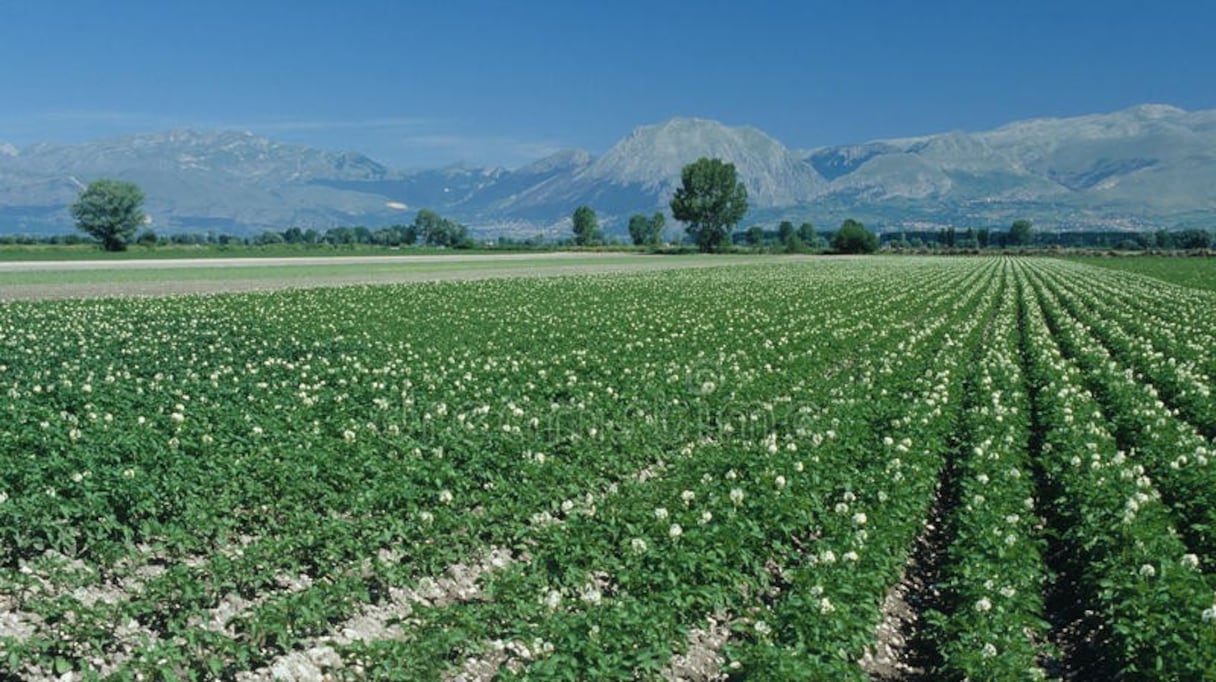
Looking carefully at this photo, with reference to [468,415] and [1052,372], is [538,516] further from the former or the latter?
[1052,372]

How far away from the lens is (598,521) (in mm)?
8781

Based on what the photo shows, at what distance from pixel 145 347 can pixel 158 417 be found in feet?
29.6

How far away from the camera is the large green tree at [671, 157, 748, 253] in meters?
148

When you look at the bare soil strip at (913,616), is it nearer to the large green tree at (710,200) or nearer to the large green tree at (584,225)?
the large green tree at (710,200)

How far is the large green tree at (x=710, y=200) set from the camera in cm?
14812

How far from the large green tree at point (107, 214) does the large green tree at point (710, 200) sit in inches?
3368

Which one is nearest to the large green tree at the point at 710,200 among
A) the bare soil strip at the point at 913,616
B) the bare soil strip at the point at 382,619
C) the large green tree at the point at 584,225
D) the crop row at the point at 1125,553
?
the large green tree at the point at 584,225

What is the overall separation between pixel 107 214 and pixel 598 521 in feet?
444

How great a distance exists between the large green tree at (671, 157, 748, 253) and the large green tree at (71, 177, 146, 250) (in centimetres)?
8554

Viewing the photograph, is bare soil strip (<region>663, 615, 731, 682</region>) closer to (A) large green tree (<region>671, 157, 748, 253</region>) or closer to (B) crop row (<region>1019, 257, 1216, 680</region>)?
(B) crop row (<region>1019, 257, 1216, 680</region>)

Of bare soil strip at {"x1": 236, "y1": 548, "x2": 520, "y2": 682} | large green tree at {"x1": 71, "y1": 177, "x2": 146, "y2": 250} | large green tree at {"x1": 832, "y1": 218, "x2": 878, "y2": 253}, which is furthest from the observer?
large green tree at {"x1": 832, "y1": 218, "x2": 878, "y2": 253}

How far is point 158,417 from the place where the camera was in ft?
40.9

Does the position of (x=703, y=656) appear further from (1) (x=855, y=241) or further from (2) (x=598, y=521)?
(1) (x=855, y=241)

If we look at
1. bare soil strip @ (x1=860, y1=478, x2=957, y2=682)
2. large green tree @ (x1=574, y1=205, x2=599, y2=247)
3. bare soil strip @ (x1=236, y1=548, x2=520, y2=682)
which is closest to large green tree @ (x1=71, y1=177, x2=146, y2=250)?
large green tree @ (x1=574, y1=205, x2=599, y2=247)
